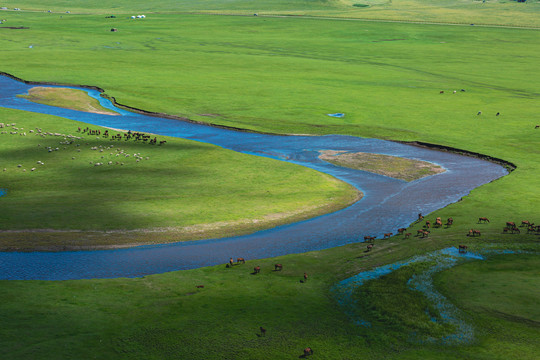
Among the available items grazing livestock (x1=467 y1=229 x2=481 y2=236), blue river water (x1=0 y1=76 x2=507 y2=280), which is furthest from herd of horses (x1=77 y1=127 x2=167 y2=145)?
grazing livestock (x1=467 y1=229 x2=481 y2=236)

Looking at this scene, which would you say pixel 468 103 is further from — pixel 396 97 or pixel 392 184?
pixel 392 184

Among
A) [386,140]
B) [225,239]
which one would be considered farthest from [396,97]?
[225,239]

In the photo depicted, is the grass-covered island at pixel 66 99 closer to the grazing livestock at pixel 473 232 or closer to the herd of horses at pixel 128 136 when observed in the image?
the herd of horses at pixel 128 136

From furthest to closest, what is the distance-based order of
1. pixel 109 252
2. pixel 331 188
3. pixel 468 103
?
1. pixel 468 103
2. pixel 331 188
3. pixel 109 252

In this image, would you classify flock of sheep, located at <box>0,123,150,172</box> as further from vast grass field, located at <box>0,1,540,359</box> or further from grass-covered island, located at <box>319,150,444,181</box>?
grass-covered island, located at <box>319,150,444,181</box>

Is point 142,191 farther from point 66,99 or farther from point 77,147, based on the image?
point 66,99

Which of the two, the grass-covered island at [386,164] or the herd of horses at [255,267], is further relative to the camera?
the grass-covered island at [386,164]

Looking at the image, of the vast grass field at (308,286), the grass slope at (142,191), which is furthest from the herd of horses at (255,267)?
the grass slope at (142,191)


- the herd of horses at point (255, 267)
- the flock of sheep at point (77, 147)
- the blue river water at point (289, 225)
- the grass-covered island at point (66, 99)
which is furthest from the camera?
the grass-covered island at point (66, 99)

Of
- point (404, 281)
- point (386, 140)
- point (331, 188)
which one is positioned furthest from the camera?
point (386, 140)
